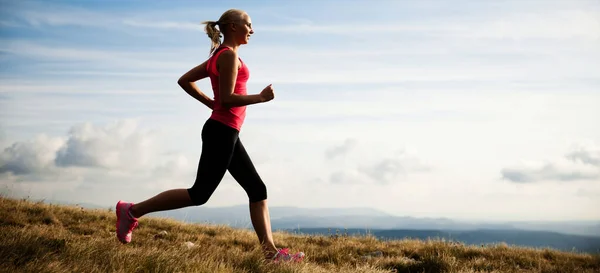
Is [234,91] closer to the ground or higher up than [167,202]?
higher up

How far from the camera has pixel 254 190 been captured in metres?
6.10

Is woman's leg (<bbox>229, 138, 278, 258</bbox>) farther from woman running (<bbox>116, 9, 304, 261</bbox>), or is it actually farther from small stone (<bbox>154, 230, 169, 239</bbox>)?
small stone (<bbox>154, 230, 169, 239</bbox>)

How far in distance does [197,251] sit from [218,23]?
7.78ft

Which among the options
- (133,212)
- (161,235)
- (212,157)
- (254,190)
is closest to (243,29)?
(212,157)

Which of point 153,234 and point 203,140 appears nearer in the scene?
point 203,140

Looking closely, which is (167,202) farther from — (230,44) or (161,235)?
(161,235)

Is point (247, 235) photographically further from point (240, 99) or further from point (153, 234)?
point (240, 99)

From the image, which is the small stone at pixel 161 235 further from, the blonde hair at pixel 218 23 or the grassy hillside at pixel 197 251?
the blonde hair at pixel 218 23

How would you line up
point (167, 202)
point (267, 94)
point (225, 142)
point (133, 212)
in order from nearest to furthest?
point (267, 94), point (225, 142), point (167, 202), point (133, 212)

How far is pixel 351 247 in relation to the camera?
8.85 m

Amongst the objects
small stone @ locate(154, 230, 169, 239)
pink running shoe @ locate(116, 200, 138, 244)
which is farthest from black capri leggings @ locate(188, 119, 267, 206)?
small stone @ locate(154, 230, 169, 239)

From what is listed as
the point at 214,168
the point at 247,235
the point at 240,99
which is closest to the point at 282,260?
the point at 214,168

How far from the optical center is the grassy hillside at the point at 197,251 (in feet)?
15.5

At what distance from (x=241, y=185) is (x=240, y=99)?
112cm
